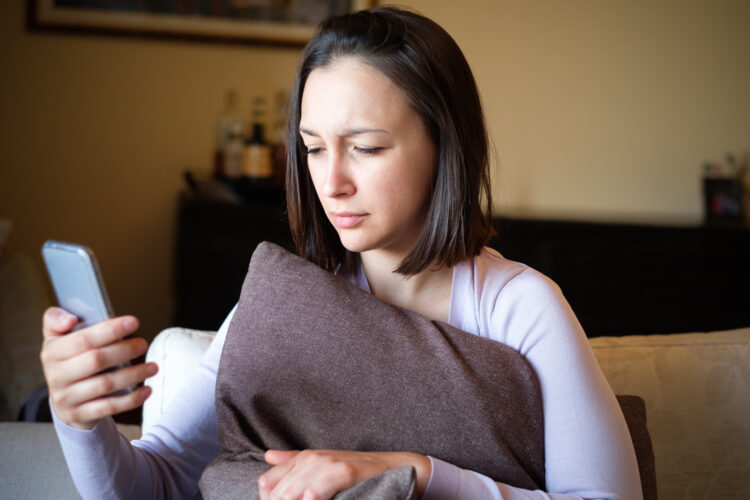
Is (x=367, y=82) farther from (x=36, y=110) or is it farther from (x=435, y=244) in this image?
(x=36, y=110)

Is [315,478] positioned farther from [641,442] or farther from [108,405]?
[641,442]

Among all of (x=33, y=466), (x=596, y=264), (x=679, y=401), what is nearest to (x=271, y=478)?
(x=33, y=466)

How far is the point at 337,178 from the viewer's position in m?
1.00

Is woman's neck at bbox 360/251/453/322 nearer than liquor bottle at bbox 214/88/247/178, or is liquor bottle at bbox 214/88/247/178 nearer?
woman's neck at bbox 360/251/453/322

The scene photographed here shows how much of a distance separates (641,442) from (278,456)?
0.56m

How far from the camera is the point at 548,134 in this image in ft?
13.8

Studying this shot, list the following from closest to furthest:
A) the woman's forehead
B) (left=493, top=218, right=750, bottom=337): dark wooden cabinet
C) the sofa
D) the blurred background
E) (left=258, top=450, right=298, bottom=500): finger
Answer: (left=258, top=450, right=298, bottom=500): finger
the woman's forehead
the sofa
(left=493, top=218, right=750, bottom=337): dark wooden cabinet
the blurred background

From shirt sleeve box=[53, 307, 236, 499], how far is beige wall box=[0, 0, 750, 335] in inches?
115

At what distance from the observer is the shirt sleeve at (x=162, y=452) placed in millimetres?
942

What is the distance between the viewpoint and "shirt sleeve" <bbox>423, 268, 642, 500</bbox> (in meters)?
0.91

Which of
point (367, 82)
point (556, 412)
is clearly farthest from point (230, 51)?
point (556, 412)

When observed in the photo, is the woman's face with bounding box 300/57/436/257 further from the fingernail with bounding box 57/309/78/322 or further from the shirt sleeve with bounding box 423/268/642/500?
the fingernail with bounding box 57/309/78/322

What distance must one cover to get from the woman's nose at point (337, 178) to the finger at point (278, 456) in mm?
343

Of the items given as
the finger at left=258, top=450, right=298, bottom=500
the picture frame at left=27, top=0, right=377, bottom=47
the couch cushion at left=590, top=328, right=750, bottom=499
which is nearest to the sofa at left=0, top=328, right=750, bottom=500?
the couch cushion at left=590, top=328, right=750, bottom=499
